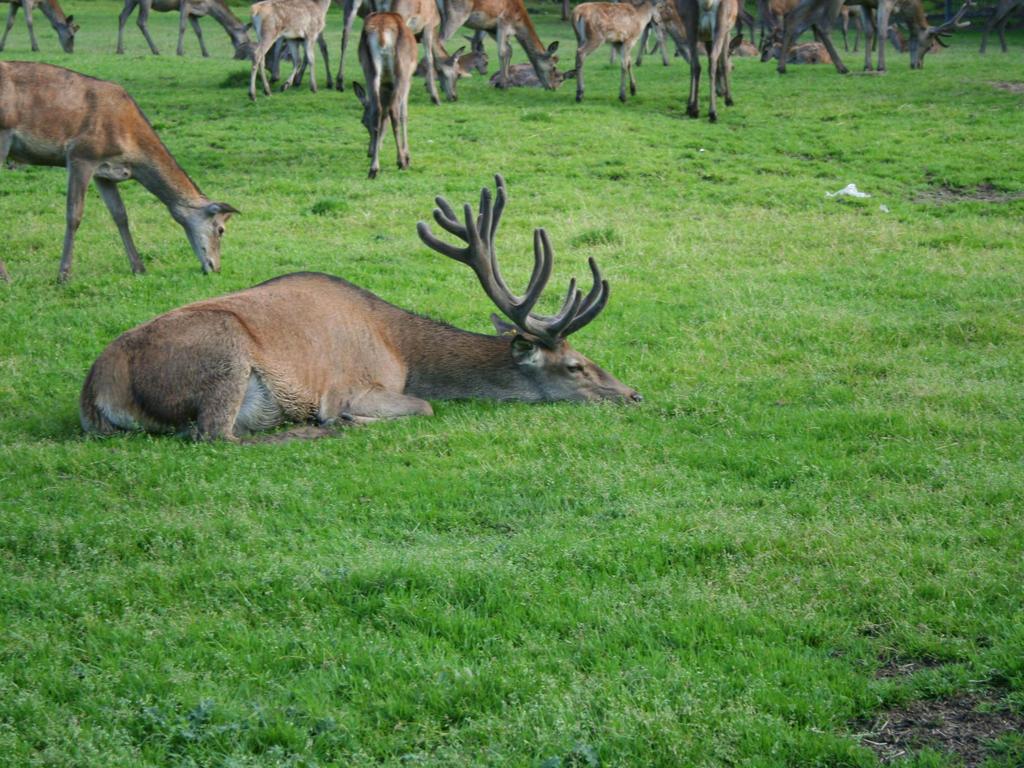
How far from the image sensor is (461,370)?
8.26 m

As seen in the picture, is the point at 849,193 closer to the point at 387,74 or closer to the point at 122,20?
the point at 387,74

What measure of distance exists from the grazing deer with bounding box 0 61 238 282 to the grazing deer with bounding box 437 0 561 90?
1190 centimetres

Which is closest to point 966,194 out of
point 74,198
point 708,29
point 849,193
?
point 849,193

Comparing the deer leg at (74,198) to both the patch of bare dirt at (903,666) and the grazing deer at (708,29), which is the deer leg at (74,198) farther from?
the grazing deer at (708,29)

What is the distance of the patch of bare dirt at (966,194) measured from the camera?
46.9ft

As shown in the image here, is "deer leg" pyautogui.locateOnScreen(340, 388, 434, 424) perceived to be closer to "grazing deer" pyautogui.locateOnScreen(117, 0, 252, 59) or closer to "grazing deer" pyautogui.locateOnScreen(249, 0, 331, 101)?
"grazing deer" pyautogui.locateOnScreen(249, 0, 331, 101)

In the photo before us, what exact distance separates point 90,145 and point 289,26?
11.9m

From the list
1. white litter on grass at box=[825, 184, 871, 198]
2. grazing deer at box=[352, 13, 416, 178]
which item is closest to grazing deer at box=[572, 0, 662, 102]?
grazing deer at box=[352, 13, 416, 178]

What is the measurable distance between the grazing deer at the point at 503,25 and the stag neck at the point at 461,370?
615 inches

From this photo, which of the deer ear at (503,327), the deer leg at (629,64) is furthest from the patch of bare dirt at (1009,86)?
the deer ear at (503,327)

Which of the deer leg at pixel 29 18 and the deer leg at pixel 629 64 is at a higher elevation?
the deer leg at pixel 29 18

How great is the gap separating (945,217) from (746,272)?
11.4 feet

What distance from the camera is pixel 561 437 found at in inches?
285

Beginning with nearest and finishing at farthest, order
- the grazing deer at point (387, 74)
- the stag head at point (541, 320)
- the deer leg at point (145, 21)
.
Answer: the stag head at point (541, 320) < the grazing deer at point (387, 74) < the deer leg at point (145, 21)
